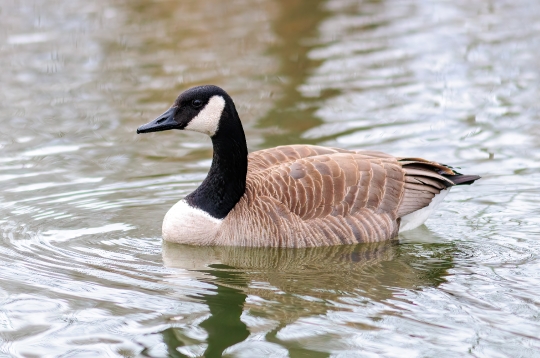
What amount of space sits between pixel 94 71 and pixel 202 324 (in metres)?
9.08

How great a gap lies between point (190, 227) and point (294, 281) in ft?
4.85

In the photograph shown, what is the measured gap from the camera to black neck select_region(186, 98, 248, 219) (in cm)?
909

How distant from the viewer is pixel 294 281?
27.0 ft

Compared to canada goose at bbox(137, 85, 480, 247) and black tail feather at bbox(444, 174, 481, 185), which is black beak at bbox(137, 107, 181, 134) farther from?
black tail feather at bbox(444, 174, 481, 185)

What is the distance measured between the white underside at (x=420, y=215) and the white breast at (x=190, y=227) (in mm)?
1900

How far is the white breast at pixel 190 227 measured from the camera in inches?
364

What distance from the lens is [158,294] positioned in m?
7.84

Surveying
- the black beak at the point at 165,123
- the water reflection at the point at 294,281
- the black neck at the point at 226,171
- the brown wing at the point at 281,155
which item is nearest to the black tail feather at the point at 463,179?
the water reflection at the point at 294,281

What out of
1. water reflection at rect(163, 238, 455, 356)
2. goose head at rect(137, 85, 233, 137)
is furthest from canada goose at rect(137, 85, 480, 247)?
water reflection at rect(163, 238, 455, 356)

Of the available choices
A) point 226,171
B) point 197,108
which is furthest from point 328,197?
point 197,108

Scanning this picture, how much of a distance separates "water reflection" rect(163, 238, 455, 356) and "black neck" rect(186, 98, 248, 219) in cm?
44

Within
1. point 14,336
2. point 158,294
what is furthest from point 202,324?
point 14,336

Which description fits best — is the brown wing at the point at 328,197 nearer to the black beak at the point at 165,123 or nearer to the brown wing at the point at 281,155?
the brown wing at the point at 281,155

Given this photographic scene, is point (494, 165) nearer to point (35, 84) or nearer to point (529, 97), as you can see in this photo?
point (529, 97)
